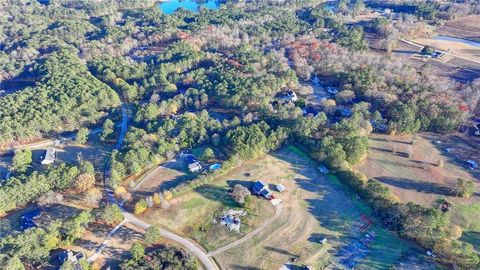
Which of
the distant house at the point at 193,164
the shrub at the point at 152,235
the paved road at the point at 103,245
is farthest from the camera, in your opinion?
the distant house at the point at 193,164

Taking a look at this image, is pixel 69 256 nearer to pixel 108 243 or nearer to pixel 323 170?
pixel 108 243

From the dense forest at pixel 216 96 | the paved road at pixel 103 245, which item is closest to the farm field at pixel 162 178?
the dense forest at pixel 216 96

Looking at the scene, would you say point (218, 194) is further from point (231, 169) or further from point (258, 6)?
point (258, 6)

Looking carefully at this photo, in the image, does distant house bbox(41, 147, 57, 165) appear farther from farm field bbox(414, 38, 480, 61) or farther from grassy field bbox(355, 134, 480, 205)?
farm field bbox(414, 38, 480, 61)

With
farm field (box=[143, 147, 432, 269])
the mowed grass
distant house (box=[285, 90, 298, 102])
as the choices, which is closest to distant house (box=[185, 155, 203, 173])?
the mowed grass

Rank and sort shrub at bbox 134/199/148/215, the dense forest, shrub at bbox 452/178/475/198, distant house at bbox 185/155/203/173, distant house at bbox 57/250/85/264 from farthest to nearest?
distant house at bbox 185/155/203/173 → shrub at bbox 452/178/475/198 → the dense forest → shrub at bbox 134/199/148/215 → distant house at bbox 57/250/85/264

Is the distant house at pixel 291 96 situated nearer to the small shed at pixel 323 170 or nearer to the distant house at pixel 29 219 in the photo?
the small shed at pixel 323 170

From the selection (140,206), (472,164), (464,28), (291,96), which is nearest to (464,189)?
(472,164)
